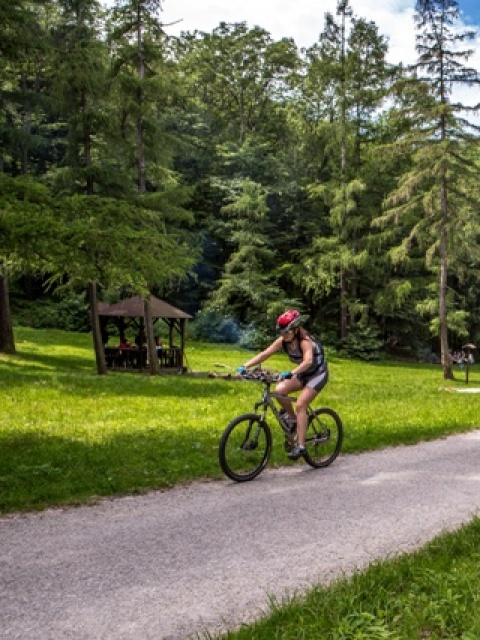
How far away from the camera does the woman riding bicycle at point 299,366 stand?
7.47 m

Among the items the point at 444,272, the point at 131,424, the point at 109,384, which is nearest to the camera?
the point at 131,424

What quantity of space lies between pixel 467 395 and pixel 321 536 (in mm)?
15235

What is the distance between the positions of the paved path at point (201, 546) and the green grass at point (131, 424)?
743mm

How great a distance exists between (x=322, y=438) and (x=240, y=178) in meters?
35.6

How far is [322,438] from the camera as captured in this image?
8320mm

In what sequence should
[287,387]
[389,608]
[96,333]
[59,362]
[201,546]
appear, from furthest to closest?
[59,362]
[96,333]
[287,387]
[201,546]
[389,608]

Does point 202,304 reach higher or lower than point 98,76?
lower

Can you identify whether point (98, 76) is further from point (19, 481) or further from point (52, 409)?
point (19, 481)

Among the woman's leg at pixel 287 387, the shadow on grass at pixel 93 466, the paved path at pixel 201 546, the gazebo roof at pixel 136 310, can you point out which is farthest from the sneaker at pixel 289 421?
the gazebo roof at pixel 136 310

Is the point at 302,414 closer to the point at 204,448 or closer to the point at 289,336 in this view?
the point at 289,336

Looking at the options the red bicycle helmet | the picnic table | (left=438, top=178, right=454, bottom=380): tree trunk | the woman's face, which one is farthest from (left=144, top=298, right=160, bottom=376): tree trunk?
the red bicycle helmet

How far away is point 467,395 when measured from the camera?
749 inches

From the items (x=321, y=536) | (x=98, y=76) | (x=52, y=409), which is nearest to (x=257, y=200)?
(x=98, y=76)

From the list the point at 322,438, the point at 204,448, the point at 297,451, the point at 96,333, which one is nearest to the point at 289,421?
the point at 297,451
